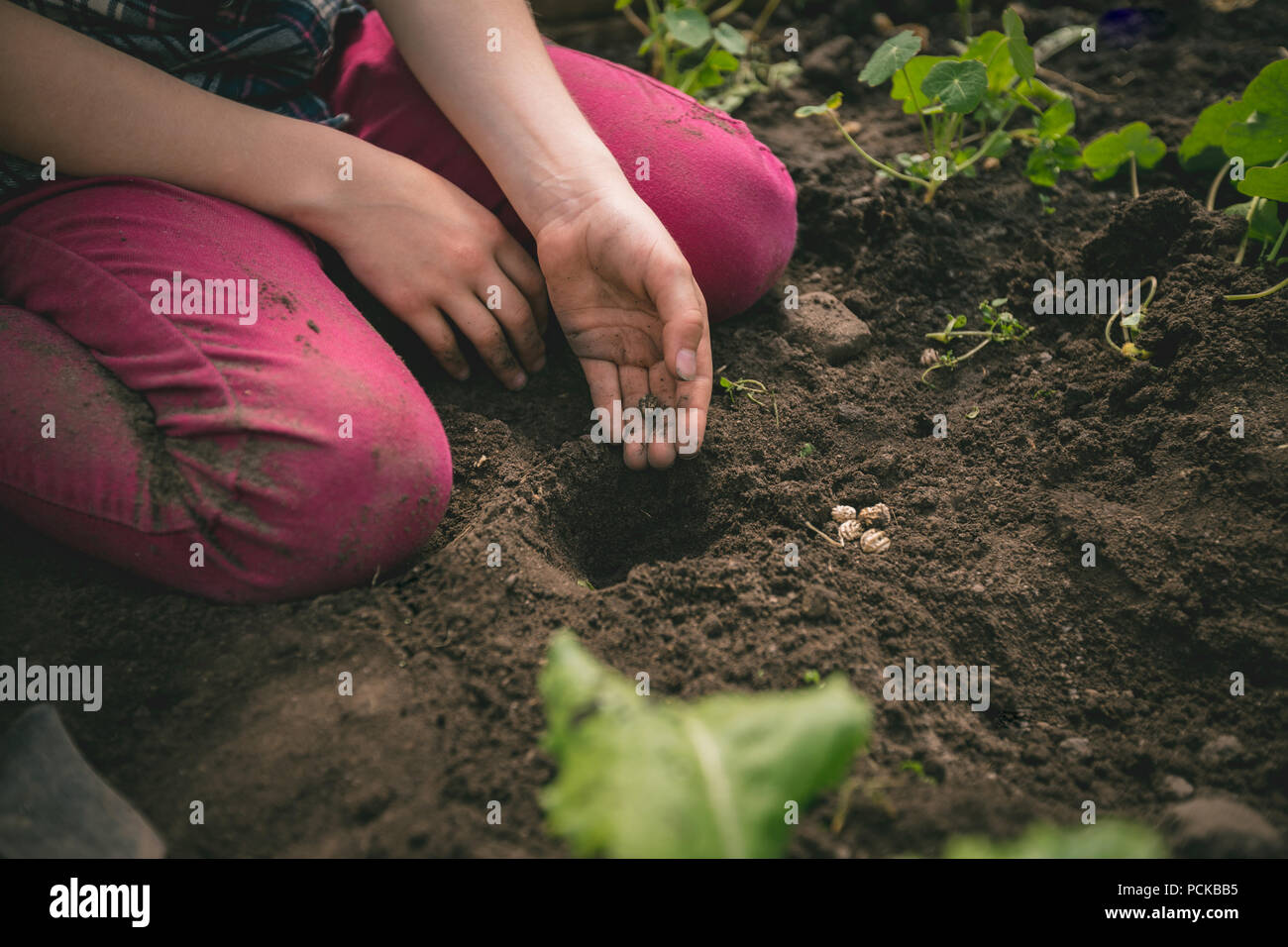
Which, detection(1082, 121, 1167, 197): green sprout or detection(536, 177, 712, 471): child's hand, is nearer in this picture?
detection(536, 177, 712, 471): child's hand

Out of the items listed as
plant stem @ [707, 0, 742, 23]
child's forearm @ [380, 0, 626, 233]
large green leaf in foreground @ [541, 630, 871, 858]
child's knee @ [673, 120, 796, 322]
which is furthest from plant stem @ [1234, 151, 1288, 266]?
plant stem @ [707, 0, 742, 23]

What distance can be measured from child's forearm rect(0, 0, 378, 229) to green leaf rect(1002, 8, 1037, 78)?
1479 mm

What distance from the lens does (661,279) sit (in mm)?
1541

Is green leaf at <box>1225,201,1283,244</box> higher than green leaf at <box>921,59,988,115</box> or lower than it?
lower

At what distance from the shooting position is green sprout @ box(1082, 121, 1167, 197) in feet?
6.91

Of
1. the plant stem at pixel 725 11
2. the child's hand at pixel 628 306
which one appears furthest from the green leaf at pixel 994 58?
the child's hand at pixel 628 306

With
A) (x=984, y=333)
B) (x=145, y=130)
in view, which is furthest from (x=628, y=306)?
(x=145, y=130)

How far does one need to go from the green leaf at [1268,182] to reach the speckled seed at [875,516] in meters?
1.02

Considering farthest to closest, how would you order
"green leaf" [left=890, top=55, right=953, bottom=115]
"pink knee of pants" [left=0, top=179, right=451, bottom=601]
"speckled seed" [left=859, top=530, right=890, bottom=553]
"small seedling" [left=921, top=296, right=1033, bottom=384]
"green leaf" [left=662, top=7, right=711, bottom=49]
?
"green leaf" [left=662, top=7, right=711, bottom=49]
"green leaf" [left=890, top=55, right=953, bottom=115]
"small seedling" [left=921, top=296, right=1033, bottom=384]
"speckled seed" [left=859, top=530, right=890, bottom=553]
"pink knee of pants" [left=0, top=179, right=451, bottom=601]

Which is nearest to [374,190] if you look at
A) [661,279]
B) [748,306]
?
[661,279]

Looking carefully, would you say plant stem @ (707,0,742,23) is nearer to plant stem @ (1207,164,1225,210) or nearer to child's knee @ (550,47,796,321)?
child's knee @ (550,47,796,321)

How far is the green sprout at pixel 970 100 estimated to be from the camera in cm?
207

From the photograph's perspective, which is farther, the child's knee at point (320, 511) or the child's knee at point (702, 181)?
the child's knee at point (702, 181)

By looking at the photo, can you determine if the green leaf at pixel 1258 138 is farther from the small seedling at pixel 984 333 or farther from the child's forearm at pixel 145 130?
the child's forearm at pixel 145 130
